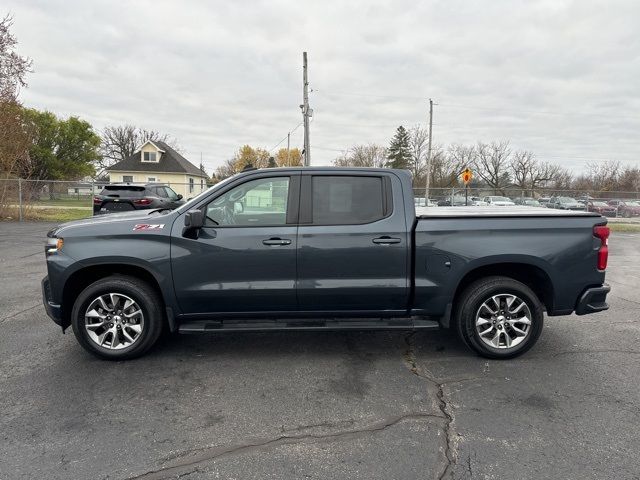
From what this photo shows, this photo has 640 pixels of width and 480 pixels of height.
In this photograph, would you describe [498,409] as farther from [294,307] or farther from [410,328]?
[294,307]

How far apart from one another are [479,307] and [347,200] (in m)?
1.65

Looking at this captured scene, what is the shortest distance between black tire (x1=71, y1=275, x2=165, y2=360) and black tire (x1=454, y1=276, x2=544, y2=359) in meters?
2.93

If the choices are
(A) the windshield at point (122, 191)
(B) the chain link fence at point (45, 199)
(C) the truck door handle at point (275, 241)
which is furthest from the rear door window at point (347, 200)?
(B) the chain link fence at point (45, 199)

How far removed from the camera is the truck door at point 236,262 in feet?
12.6

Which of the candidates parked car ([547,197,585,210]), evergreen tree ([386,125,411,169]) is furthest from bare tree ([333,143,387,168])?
parked car ([547,197,585,210])

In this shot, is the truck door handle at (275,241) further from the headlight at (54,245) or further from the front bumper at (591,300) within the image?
the front bumper at (591,300)

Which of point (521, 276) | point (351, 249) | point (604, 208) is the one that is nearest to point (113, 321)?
point (351, 249)

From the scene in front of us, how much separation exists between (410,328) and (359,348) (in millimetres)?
683

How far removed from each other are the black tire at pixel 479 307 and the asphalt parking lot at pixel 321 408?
0.44 feet

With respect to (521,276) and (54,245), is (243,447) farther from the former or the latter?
(521,276)

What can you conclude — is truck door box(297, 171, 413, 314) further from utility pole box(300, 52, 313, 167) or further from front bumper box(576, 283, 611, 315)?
utility pole box(300, 52, 313, 167)

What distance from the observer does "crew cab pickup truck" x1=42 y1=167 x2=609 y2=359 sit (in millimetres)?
3848

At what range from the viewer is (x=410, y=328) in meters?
3.97

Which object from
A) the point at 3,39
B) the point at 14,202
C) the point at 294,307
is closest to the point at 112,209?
the point at 14,202
